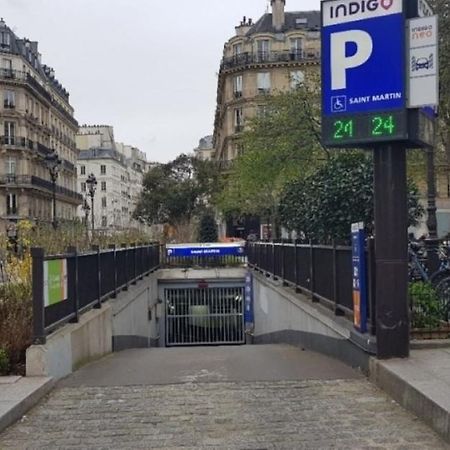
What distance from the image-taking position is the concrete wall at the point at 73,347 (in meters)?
7.03

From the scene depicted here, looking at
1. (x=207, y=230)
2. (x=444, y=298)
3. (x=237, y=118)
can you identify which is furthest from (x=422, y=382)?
(x=237, y=118)

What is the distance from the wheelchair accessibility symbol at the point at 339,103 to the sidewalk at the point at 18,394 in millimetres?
4129

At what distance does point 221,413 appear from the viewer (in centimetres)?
586

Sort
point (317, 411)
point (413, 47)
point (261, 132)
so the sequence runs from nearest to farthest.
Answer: point (317, 411) < point (413, 47) < point (261, 132)

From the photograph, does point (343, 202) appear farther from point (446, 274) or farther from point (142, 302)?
point (142, 302)

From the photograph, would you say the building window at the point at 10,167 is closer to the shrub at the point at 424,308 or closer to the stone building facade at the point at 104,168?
the stone building facade at the point at 104,168

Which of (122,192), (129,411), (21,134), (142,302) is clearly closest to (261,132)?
(142,302)

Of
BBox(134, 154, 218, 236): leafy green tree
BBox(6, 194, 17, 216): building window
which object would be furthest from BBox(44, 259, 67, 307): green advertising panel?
BBox(6, 194, 17, 216): building window

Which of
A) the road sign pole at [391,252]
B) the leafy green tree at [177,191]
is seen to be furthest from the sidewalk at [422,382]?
the leafy green tree at [177,191]

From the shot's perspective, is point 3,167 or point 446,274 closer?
point 446,274

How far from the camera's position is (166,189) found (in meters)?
59.6

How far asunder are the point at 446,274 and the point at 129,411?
7.26 meters

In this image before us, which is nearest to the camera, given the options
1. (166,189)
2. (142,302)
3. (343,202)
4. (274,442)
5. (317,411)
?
(274,442)

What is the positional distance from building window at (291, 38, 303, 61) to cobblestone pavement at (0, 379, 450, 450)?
67.1 metres
